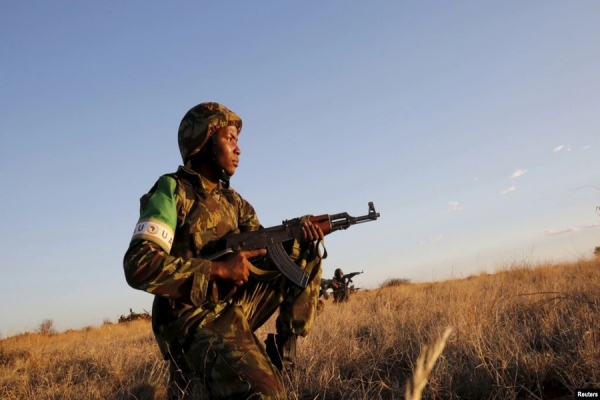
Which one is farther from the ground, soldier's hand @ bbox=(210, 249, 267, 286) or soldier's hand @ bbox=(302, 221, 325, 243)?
soldier's hand @ bbox=(302, 221, 325, 243)

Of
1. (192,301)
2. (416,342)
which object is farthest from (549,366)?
(192,301)

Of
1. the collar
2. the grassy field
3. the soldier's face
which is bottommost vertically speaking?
the grassy field

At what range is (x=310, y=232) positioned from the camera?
12.8ft

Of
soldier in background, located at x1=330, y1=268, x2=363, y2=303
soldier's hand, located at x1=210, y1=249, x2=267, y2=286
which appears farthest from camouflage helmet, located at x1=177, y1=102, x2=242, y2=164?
soldier in background, located at x1=330, y1=268, x2=363, y2=303

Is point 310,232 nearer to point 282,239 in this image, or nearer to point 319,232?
point 319,232

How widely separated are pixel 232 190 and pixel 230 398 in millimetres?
1829

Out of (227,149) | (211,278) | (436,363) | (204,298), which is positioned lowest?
(436,363)

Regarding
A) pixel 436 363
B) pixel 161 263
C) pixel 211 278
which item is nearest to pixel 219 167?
pixel 211 278

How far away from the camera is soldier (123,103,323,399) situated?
10.0 feet

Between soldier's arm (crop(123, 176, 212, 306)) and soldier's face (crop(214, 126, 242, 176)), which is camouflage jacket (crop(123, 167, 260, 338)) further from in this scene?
soldier's face (crop(214, 126, 242, 176))

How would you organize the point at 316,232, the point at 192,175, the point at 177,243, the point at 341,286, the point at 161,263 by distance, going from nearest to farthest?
the point at 161,263
the point at 177,243
the point at 192,175
the point at 316,232
the point at 341,286

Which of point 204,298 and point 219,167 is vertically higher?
point 219,167

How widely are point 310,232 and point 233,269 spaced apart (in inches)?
29.3

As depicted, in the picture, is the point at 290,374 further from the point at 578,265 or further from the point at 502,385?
the point at 578,265
